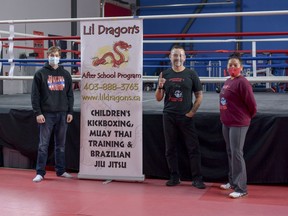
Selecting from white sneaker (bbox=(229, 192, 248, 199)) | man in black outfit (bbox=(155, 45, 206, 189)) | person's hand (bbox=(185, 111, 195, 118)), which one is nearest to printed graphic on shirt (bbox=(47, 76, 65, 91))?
man in black outfit (bbox=(155, 45, 206, 189))

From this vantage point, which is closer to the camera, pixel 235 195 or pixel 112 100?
pixel 235 195

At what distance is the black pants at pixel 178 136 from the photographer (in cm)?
437

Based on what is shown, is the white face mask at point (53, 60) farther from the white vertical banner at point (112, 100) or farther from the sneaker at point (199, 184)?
the sneaker at point (199, 184)

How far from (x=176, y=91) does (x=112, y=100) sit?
75 cm

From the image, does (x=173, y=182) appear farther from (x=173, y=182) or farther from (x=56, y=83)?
(x=56, y=83)

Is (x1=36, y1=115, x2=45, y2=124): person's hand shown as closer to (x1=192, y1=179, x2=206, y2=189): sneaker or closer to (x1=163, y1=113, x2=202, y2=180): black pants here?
(x1=163, y1=113, x2=202, y2=180): black pants

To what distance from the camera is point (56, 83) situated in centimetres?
474

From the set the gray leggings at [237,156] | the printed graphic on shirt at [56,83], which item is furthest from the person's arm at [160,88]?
the printed graphic on shirt at [56,83]

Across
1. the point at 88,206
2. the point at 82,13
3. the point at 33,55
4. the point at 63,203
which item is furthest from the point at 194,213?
the point at 82,13

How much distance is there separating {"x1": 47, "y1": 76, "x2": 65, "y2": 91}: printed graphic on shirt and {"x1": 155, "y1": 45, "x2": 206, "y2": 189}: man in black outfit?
1.11 metres

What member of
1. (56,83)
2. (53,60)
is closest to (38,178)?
(56,83)

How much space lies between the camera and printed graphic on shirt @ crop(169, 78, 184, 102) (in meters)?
4.30

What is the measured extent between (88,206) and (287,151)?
2128mm

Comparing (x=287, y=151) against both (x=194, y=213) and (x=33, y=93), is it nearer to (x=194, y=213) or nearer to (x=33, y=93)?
(x=194, y=213)
